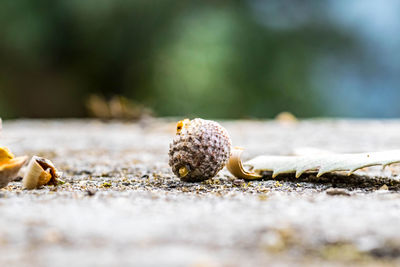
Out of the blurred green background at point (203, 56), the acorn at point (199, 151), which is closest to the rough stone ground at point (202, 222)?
the acorn at point (199, 151)

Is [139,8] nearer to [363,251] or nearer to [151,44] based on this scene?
[151,44]

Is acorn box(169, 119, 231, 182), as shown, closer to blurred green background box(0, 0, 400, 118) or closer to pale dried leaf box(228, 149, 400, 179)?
pale dried leaf box(228, 149, 400, 179)

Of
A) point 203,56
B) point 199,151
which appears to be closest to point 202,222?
point 199,151

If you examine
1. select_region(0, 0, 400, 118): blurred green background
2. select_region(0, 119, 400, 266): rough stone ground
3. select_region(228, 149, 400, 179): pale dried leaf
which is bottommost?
select_region(0, 119, 400, 266): rough stone ground

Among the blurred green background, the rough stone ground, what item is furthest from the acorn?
the blurred green background

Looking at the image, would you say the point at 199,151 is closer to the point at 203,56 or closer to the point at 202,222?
the point at 202,222
